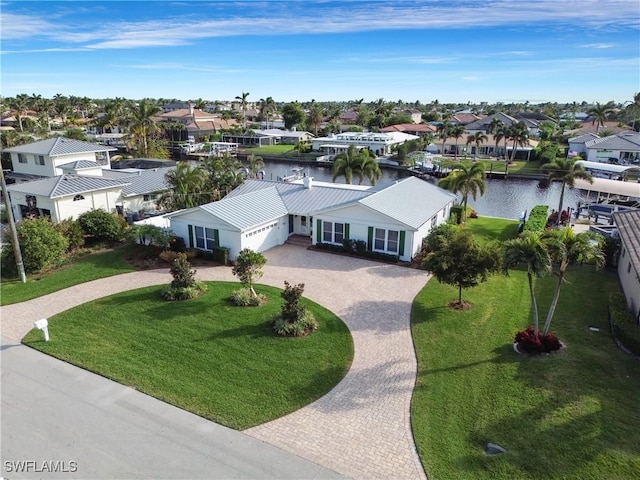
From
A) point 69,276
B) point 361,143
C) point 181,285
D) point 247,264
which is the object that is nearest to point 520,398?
point 247,264

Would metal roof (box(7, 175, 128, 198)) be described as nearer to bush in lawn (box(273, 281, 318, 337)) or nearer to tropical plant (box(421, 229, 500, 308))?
bush in lawn (box(273, 281, 318, 337))

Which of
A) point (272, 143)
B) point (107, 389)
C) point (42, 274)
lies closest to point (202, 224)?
point (42, 274)

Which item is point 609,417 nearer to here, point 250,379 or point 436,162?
point 250,379

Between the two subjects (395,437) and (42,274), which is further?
(42,274)

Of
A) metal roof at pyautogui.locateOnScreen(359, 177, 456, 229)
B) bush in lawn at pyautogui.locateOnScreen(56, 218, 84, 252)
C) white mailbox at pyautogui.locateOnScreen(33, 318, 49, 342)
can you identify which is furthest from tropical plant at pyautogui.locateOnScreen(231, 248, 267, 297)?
bush in lawn at pyautogui.locateOnScreen(56, 218, 84, 252)

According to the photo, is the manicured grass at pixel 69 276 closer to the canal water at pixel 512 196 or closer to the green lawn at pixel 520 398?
the green lawn at pixel 520 398
